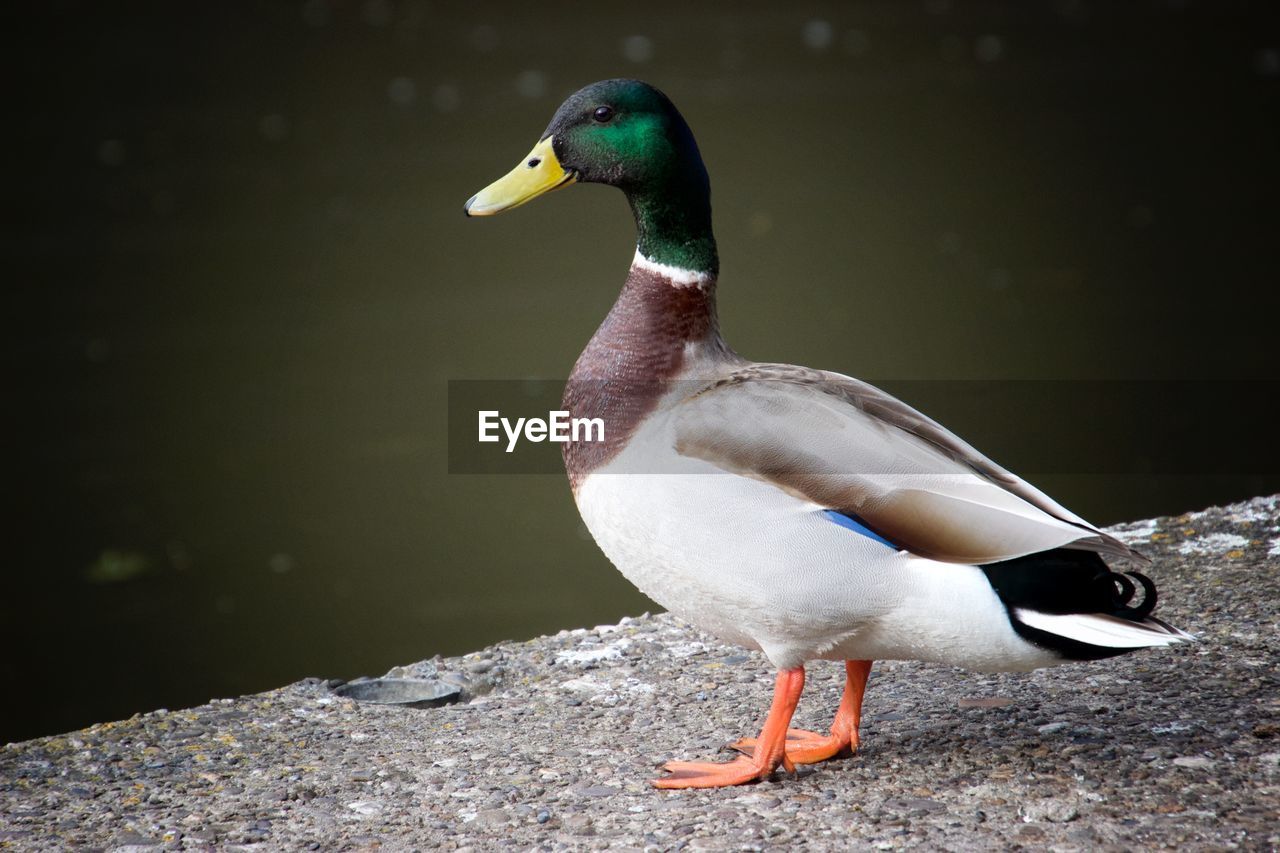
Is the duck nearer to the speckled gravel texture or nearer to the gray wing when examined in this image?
the gray wing

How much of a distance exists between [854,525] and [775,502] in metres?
0.13

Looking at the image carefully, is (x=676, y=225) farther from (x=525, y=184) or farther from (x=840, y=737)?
(x=840, y=737)

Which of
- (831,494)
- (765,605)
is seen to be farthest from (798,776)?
(831,494)

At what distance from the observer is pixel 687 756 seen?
254 centimetres

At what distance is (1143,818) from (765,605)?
671 millimetres

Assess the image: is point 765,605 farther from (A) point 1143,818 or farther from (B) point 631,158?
(B) point 631,158

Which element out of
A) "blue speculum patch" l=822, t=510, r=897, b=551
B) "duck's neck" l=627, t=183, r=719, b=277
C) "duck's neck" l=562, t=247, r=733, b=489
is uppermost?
"duck's neck" l=627, t=183, r=719, b=277

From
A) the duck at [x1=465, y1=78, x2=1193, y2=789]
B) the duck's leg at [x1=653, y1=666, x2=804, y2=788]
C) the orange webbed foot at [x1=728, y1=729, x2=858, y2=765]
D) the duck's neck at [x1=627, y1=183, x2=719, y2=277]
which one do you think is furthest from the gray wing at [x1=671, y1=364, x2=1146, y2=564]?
the orange webbed foot at [x1=728, y1=729, x2=858, y2=765]

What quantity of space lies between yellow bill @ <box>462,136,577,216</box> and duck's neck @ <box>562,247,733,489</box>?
0.70 feet

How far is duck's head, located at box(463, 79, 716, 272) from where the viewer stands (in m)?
2.47

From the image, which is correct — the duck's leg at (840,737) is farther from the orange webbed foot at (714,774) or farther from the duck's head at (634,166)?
the duck's head at (634,166)

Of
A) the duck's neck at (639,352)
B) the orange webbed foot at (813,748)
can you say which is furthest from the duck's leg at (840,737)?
the duck's neck at (639,352)

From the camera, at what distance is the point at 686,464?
7.36 ft

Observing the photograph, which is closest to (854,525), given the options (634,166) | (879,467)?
(879,467)
